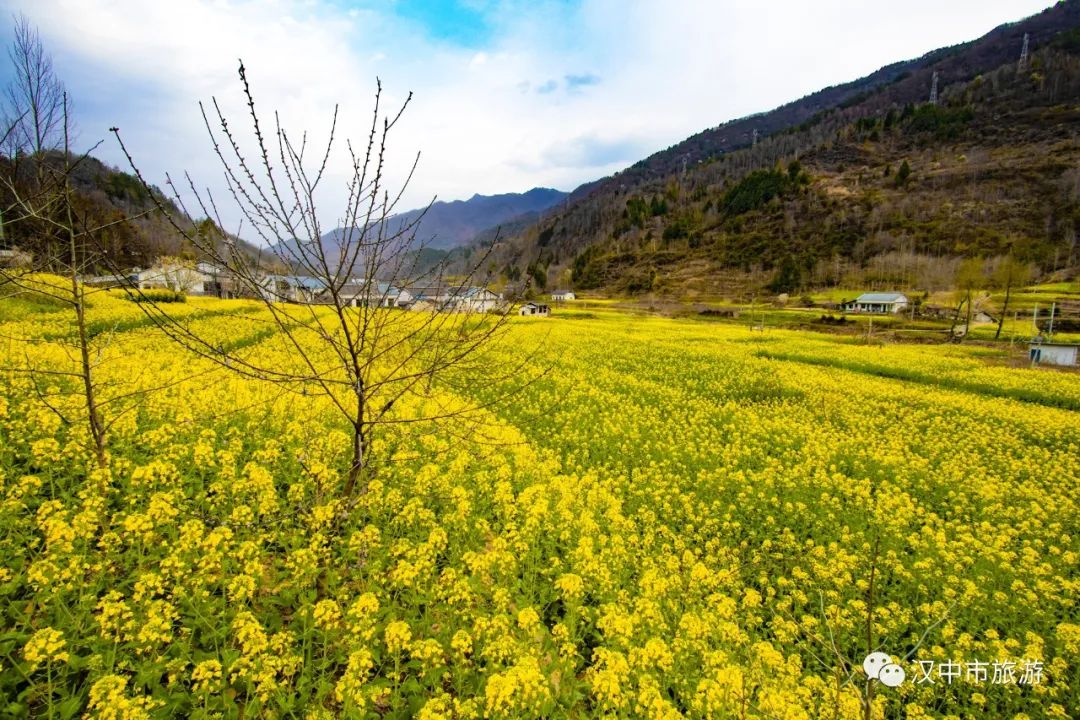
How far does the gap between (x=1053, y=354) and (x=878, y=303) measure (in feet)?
150

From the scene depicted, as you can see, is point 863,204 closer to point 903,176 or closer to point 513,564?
point 903,176

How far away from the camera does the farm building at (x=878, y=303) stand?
64938mm

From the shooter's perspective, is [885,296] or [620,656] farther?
[885,296]

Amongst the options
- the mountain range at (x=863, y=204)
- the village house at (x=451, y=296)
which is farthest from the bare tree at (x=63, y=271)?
the mountain range at (x=863, y=204)

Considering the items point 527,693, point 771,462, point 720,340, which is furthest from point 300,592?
point 720,340

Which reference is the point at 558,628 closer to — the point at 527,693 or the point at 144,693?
the point at 527,693

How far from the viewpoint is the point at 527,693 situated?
3.20 meters

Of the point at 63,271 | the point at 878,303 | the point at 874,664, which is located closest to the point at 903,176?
the point at 878,303

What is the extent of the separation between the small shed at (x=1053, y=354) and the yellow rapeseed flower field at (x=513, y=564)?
19.3 meters

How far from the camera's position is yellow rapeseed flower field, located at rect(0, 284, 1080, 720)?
11.7 ft

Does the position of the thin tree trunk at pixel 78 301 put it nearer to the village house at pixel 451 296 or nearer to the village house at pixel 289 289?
the village house at pixel 289 289

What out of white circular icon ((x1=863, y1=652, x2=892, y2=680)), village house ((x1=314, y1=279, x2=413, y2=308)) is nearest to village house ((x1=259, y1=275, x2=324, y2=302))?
village house ((x1=314, y1=279, x2=413, y2=308))

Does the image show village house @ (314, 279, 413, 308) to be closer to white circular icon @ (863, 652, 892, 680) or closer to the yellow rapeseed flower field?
the yellow rapeseed flower field

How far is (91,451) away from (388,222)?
5.21 m
